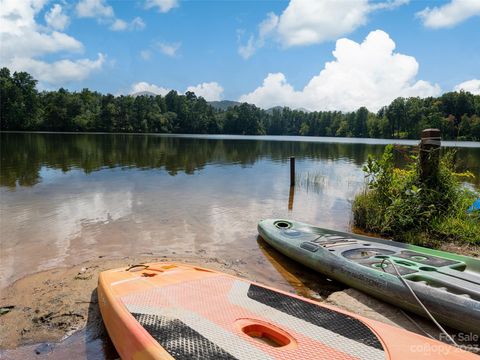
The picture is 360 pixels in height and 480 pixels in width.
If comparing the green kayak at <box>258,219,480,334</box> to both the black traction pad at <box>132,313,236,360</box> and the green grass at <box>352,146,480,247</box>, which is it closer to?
the green grass at <box>352,146,480,247</box>

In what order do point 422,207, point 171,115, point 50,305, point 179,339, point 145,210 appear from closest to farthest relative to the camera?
point 179,339, point 50,305, point 422,207, point 145,210, point 171,115

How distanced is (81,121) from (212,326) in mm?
91437

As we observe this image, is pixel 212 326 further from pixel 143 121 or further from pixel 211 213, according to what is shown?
pixel 143 121

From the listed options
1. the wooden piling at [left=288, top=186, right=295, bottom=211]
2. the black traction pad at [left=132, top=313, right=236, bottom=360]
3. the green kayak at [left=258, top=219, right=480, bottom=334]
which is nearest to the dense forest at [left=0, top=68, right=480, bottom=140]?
the wooden piling at [left=288, top=186, right=295, bottom=211]

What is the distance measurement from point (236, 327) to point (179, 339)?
0.59 metres

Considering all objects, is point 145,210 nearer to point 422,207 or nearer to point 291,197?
point 291,197

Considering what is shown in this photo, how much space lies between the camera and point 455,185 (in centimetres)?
846

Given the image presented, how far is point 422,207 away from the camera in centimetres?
818

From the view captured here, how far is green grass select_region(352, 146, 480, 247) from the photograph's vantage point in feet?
25.7

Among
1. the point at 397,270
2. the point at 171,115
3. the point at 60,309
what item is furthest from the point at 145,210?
the point at 171,115

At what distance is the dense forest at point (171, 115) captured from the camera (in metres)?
76.6

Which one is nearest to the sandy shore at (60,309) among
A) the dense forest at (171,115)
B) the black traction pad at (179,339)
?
the black traction pad at (179,339)

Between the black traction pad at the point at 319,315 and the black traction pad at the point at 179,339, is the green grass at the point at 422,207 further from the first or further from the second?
the black traction pad at the point at 179,339

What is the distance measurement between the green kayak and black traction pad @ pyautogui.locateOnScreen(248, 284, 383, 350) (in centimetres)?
166
